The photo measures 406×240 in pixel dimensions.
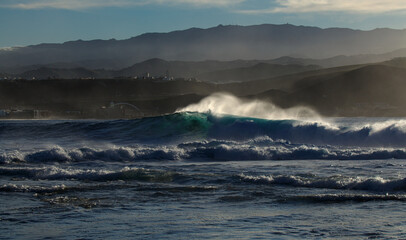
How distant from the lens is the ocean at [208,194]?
9.88 metres

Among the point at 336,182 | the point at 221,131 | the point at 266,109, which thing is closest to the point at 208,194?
the point at 336,182

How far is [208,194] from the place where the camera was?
43.2ft

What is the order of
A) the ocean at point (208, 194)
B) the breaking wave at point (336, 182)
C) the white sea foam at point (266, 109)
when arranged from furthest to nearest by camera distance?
the white sea foam at point (266, 109)
the breaking wave at point (336, 182)
the ocean at point (208, 194)

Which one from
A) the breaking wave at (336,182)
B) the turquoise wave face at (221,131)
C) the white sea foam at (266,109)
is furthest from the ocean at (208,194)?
the white sea foam at (266,109)

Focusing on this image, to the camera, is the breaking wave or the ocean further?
the breaking wave

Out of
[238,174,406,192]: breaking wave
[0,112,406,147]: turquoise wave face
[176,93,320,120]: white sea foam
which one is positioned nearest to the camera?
[238,174,406,192]: breaking wave

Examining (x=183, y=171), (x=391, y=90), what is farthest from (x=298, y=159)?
(x=391, y=90)

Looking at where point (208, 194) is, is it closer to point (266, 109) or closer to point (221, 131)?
point (221, 131)

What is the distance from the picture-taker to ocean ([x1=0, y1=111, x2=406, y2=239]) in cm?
988

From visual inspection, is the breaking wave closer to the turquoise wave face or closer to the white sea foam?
the turquoise wave face

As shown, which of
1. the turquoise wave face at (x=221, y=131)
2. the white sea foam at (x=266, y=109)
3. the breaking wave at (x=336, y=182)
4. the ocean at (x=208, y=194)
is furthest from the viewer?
the white sea foam at (x=266, y=109)

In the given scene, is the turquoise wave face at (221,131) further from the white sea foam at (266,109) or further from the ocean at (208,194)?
the white sea foam at (266,109)

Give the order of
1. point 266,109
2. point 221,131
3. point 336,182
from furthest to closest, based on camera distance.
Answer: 1. point 266,109
2. point 221,131
3. point 336,182

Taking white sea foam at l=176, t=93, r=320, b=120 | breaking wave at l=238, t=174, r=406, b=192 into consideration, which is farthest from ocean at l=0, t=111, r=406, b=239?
white sea foam at l=176, t=93, r=320, b=120
